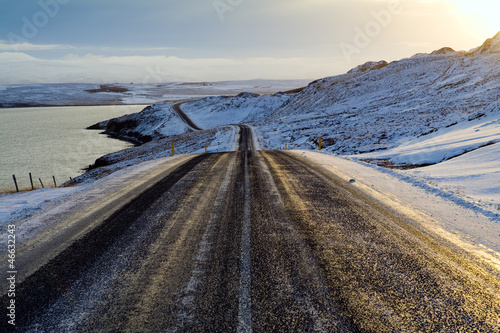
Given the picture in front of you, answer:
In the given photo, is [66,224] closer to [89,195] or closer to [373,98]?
[89,195]

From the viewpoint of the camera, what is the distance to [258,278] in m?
3.42

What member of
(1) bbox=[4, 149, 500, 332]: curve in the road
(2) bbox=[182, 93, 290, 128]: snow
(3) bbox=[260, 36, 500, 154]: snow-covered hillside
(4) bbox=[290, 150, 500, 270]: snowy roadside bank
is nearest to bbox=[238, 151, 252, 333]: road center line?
(1) bbox=[4, 149, 500, 332]: curve in the road

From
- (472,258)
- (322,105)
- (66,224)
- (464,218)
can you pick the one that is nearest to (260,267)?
(472,258)

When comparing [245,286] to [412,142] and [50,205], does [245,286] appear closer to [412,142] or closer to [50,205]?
[50,205]

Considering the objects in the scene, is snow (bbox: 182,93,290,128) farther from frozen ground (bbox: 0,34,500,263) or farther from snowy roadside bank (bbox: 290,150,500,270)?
snowy roadside bank (bbox: 290,150,500,270)

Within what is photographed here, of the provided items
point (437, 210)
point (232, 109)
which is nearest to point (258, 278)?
point (437, 210)

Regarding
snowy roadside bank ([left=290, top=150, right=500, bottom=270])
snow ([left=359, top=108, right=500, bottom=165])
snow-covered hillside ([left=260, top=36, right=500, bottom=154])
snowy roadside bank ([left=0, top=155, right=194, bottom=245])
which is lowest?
snowy roadside bank ([left=290, top=150, right=500, bottom=270])

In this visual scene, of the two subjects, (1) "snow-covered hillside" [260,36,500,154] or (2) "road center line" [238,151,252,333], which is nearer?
(2) "road center line" [238,151,252,333]

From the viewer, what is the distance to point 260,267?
3656mm

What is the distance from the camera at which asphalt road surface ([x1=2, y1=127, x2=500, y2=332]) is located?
275 cm

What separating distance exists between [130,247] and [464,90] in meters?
44.1

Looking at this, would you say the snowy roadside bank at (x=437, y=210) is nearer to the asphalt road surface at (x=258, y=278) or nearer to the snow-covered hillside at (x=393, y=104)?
the asphalt road surface at (x=258, y=278)

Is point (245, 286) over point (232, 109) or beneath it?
beneath

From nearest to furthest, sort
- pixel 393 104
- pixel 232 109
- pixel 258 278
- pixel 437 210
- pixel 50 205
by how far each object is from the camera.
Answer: pixel 258 278
pixel 437 210
pixel 50 205
pixel 393 104
pixel 232 109
